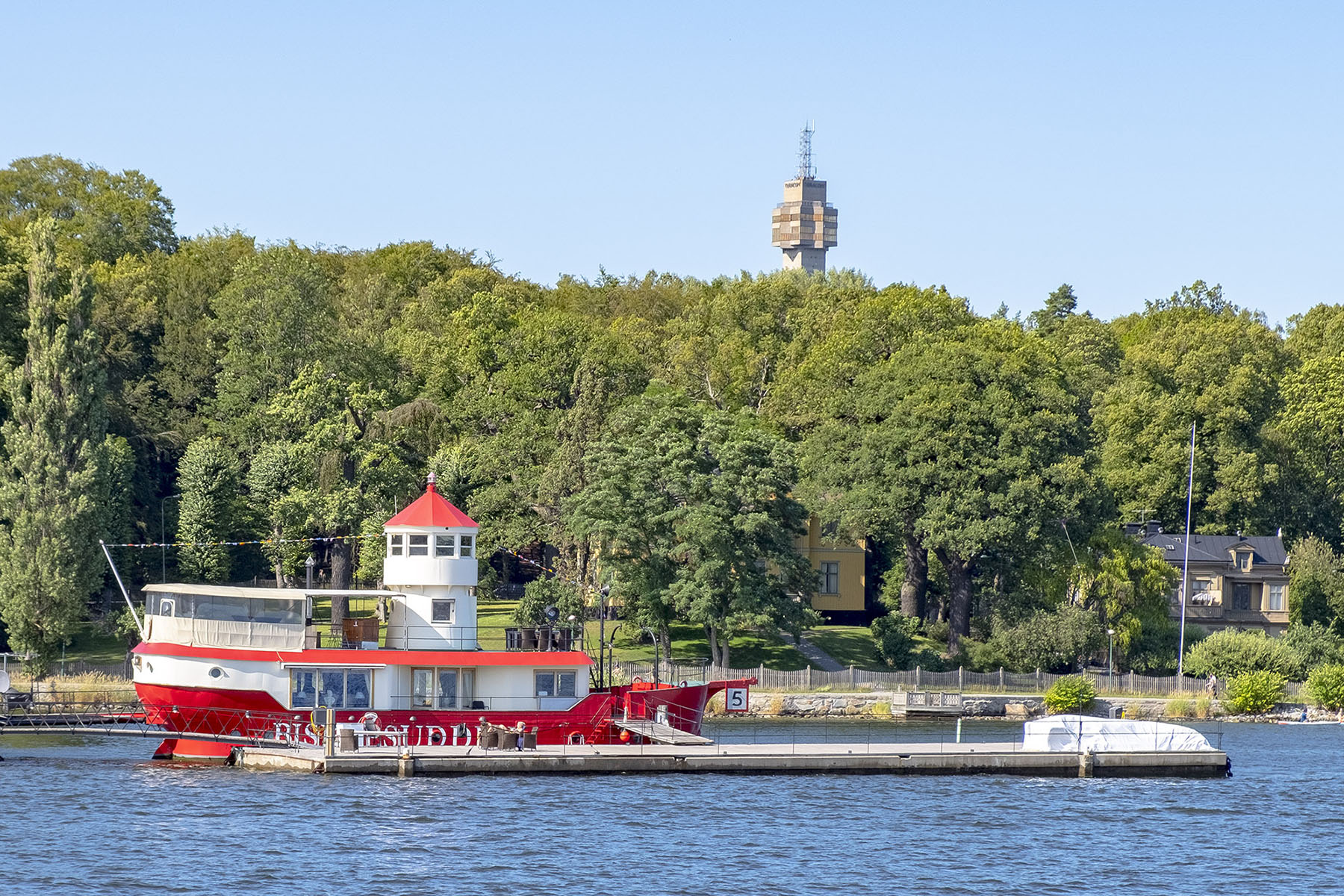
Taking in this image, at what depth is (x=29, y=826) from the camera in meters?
43.0

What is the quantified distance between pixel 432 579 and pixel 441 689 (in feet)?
10.9

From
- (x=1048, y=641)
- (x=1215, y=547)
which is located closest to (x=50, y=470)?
(x=1048, y=641)

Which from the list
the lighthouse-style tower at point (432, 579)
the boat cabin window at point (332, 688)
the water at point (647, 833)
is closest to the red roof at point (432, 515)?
the lighthouse-style tower at point (432, 579)

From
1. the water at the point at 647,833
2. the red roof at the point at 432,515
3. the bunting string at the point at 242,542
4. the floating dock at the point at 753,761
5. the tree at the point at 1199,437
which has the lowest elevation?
the water at the point at 647,833

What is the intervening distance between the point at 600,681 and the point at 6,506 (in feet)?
94.9

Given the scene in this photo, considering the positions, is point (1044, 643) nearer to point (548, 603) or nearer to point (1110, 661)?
point (1110, 661)

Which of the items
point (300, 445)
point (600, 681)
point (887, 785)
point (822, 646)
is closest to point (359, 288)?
point (300, 445)

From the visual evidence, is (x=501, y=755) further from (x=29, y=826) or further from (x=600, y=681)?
(x=29, y=826)

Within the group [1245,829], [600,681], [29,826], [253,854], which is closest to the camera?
[253,854]

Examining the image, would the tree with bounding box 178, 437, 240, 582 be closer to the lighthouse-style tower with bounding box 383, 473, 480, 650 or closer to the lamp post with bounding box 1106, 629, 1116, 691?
the lighthouse-style tower with bounding box 383, 473, 480, 650

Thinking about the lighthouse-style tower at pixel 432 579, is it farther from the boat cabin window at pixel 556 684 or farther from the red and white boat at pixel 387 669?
the boat cabin window at pixel 556 684

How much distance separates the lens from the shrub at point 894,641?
8356 cm

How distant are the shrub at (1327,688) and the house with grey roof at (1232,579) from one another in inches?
677

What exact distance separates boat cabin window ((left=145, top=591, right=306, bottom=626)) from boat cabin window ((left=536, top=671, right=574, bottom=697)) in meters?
7.25
